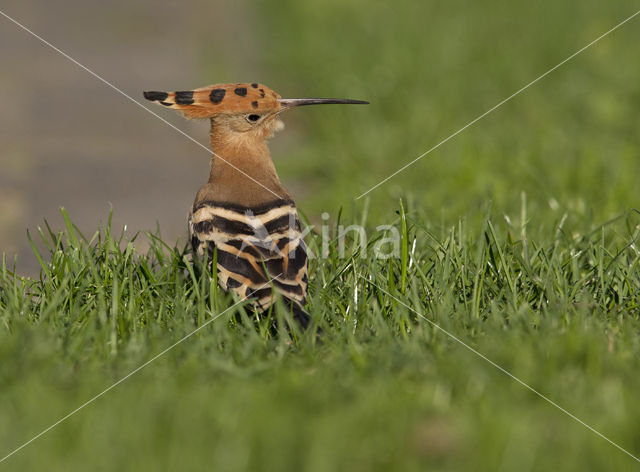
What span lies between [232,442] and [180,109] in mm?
2122

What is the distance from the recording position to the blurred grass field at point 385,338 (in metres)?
2.28

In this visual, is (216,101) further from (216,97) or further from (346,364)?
(346,364)

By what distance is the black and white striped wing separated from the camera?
3477 mm

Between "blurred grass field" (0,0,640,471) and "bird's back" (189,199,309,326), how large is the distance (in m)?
0.11

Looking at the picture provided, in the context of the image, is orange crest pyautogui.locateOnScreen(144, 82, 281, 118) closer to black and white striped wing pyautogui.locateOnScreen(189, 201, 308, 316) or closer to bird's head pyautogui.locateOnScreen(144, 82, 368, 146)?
bird's head pyautogui.locateOnScreen(144, 82, 368, 146)

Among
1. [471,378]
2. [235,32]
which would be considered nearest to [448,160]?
[471,378]

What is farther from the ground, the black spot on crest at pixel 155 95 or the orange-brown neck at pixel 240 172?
the black spot on crest at pixel 155 95

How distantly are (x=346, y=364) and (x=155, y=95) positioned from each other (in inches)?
69.8

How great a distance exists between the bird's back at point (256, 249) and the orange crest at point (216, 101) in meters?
0.48

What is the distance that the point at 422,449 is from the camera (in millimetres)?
2207

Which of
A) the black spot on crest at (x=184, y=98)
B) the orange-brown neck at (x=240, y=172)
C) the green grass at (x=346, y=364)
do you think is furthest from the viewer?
the black spot on crest at (x=184, y=98)

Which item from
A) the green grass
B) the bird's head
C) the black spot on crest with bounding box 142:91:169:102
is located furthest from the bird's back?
the black spot on crest with bounding box 142:91:169:102

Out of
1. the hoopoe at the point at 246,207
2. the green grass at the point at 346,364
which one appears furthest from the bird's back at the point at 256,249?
the green grass at the point at 346,364

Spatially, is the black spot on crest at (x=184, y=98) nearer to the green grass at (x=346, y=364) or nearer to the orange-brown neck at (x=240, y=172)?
the orange-brown neck at (x=240, y=172)
